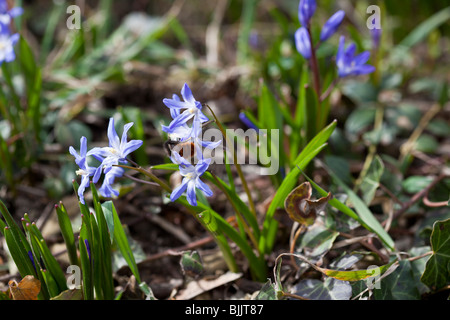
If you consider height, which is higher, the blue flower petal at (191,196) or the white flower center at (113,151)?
the white flower center at (113,151)

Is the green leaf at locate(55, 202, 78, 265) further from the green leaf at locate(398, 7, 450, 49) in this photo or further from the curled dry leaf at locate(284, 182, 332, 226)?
the green leaf at locate(398, 7, 450, 49)

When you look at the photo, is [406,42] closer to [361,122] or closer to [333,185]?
[361,122]

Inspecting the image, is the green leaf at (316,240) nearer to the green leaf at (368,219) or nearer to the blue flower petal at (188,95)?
the green leaf at (368,219)

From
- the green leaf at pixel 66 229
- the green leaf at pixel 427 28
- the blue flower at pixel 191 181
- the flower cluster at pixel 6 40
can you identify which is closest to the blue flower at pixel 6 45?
the flower cluster at pixel 6 40

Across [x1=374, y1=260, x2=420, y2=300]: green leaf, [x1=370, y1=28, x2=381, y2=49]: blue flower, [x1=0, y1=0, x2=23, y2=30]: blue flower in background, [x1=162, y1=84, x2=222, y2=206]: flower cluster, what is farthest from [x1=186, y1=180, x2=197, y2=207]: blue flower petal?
[x1=370, y1=28, x2=381, y2=49]: blue flower

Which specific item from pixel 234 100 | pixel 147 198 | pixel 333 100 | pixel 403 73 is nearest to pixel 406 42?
pixel 403 73

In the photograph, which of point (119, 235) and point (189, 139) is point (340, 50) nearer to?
point (189, 139)
